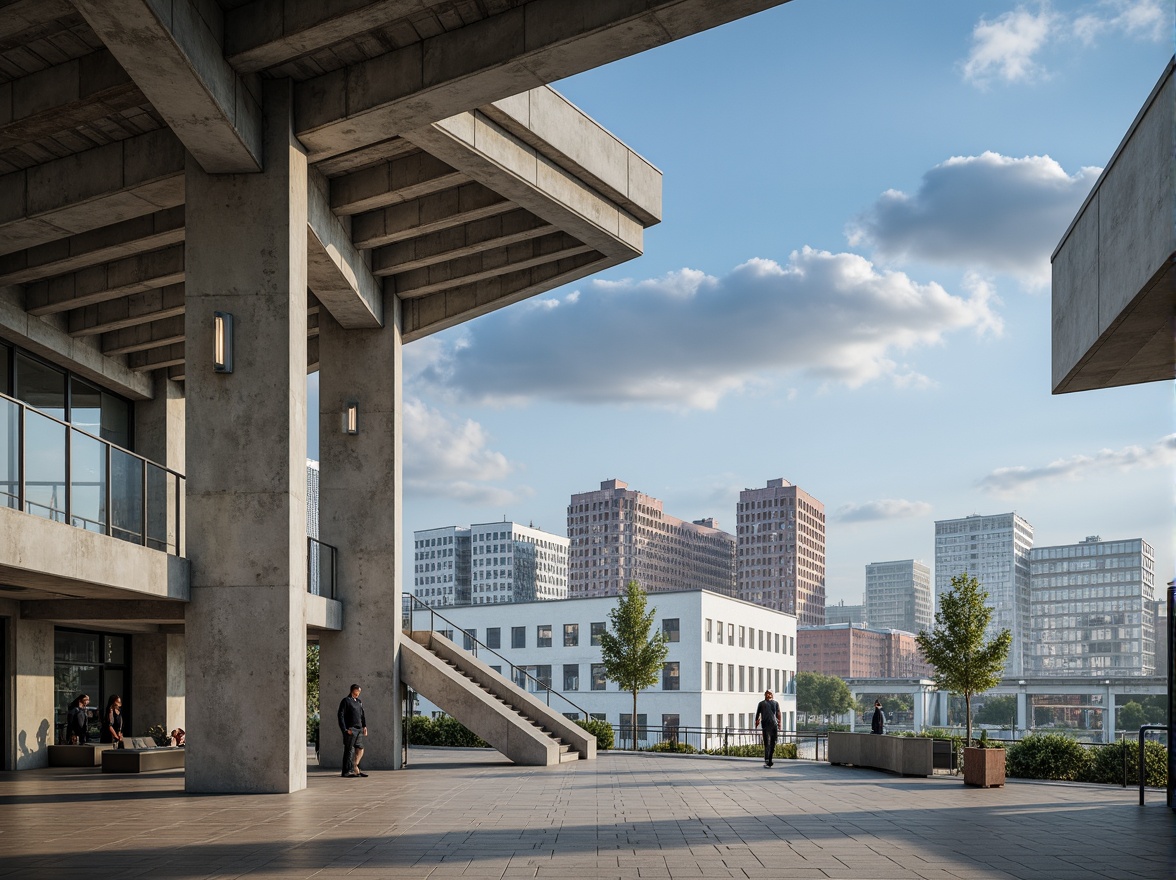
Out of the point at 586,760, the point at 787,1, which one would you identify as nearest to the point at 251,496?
the point at 787,1

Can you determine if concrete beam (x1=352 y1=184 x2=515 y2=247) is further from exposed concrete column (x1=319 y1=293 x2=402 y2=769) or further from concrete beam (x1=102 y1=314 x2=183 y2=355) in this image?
concrete beam (x1=102 y1=314 x2=183 y2=355)

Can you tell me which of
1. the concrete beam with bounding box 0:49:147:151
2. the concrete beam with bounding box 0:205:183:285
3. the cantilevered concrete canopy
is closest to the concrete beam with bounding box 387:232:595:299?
the cantilevered concrete canopy

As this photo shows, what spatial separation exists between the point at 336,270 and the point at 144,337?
706 centimetres

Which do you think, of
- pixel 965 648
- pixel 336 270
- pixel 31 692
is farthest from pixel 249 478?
pixel 965 648

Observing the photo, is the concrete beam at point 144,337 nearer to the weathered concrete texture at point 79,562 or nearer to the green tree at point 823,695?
the weathered concrete texture at point 79,562

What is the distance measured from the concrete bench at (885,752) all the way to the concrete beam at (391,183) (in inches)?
519

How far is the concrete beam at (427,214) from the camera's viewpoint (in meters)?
21.3

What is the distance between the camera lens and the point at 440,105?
54.4 feet

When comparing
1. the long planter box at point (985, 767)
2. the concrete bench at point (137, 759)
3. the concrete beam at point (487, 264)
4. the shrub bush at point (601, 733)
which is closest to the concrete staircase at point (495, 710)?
the concrete bench at point (137, 759)

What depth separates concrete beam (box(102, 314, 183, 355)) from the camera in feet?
84.5

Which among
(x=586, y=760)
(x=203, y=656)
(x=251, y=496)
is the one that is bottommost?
(x=586, y=760)

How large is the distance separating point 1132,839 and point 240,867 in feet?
29.6

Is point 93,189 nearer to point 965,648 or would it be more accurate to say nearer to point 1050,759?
point 1050,759

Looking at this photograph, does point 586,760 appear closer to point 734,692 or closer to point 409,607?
point 409,607
